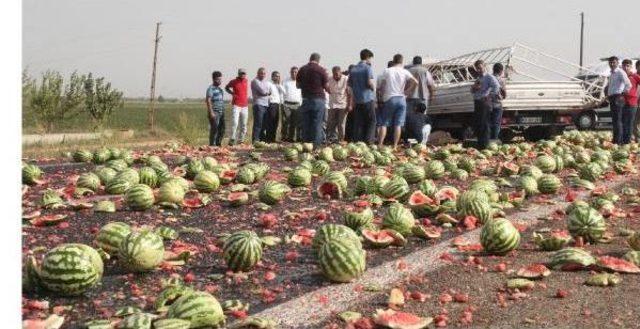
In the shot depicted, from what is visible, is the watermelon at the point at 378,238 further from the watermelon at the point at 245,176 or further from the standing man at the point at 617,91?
the standing man at the point at 617,91

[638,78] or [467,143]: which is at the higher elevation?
[638,78]

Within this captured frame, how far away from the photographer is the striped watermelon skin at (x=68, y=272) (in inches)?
158

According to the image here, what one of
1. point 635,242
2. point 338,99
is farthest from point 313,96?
point 635,242

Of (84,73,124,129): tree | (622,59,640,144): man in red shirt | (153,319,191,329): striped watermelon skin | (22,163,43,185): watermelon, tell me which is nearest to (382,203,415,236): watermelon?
(153,319,191,329): striped watermelon skin

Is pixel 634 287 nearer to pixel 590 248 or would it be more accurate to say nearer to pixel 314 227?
pixel 590 248

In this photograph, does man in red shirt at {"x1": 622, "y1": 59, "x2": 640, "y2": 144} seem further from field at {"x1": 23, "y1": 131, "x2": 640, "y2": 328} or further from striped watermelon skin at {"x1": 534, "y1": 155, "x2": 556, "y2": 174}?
field at {"x1": 23, "y1": 131, "x2": 640, "y2": 328}

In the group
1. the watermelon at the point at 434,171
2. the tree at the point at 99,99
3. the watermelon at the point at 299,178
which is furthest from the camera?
the tree at the point at 99,99

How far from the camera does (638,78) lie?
16359 millimetres

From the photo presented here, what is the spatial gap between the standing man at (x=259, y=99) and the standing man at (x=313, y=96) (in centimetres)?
287

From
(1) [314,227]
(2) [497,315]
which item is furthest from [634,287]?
(1) [314,227]

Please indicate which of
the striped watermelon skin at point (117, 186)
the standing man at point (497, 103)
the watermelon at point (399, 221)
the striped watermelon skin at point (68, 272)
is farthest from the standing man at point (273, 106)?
the striped watermelon skin at point (68, 272)

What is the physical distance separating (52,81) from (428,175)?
27.7 m

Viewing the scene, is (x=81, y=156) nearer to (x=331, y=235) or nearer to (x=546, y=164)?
(x=546, y=164)

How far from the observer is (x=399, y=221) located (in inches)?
230
